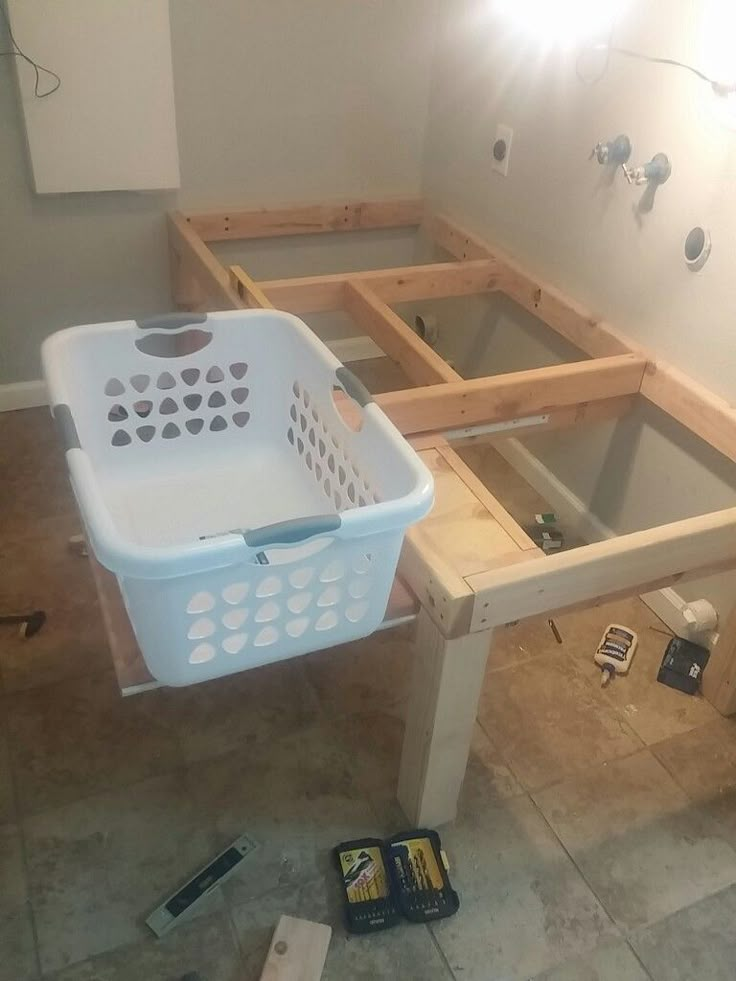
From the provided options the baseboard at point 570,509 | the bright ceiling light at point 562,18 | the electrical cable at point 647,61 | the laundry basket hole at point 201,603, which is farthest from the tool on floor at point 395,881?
the bright ceiling light at point 562,18

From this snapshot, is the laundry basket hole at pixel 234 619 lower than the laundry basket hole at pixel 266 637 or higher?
higher

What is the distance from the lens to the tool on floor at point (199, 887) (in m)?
1.29

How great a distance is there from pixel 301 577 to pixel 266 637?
102 mm

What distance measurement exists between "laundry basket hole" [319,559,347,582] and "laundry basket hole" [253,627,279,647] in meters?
0.10

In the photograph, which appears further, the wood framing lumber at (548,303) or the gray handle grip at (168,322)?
the wood framing lumber at (548,303)

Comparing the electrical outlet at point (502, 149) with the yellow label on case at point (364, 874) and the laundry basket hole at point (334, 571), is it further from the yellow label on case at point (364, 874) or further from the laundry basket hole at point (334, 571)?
the yellow label on case at point (364, 874)

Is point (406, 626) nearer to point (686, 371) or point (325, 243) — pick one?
point (686, 371)

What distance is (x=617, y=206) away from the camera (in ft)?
6.01

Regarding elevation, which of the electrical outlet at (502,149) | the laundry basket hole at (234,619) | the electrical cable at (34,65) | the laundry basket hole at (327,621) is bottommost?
the laundry basket hole at (327,621)

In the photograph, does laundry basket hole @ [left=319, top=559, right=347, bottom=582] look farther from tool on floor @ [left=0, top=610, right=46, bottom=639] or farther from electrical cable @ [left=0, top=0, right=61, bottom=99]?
electrical cable @ [left=0, top=0, right=61, bottom=99]

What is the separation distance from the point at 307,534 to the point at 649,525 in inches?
48.7

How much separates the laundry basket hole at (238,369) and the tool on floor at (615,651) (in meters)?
0.97

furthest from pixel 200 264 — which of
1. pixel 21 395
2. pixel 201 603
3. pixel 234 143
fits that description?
pixel 201 603

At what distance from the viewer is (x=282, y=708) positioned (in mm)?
1659
